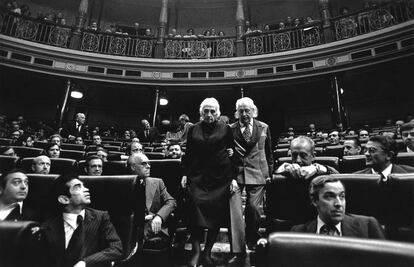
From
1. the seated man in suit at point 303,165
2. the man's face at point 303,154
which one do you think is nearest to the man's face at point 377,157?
the seated man in suit at point 303,165

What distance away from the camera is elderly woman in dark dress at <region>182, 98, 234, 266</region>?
1858 millimetres

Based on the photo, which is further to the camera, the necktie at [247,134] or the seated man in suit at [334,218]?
the necktie at [247,134]

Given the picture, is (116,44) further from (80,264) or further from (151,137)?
(80,264)

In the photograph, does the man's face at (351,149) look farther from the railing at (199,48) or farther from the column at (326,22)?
the railing at (199,48)

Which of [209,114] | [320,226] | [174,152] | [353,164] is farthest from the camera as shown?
[174,152]

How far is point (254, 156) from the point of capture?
7.33 feet

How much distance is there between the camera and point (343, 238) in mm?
668

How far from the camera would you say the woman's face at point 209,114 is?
2076 millimetres

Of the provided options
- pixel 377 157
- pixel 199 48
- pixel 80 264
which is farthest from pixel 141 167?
pixel 199 48

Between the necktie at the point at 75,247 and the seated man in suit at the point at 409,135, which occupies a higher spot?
the seated man in suit at the point at 409,135

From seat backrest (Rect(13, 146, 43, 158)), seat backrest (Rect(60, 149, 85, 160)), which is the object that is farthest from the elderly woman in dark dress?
seat backrest (Rect(13, 146, 43, 158))

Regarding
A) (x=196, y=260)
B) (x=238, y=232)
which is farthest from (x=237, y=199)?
(x=196, y=260)

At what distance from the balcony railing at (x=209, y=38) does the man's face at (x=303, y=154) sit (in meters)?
6.34

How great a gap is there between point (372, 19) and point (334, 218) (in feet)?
24.0
